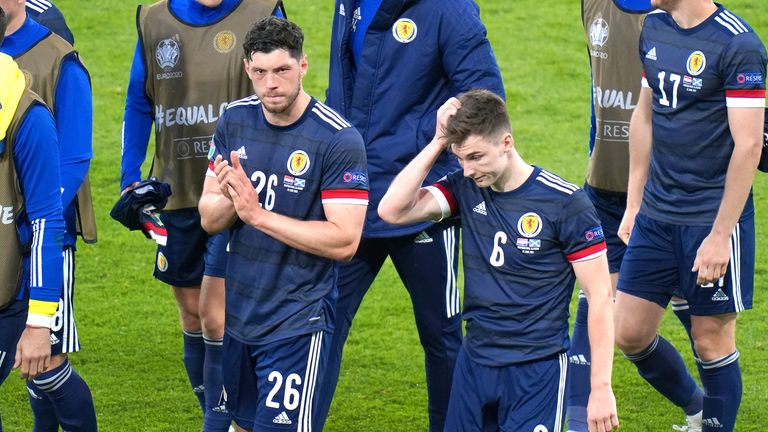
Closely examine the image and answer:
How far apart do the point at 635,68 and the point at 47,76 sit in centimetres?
274

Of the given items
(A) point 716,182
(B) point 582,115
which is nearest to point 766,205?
(B) point 582,115

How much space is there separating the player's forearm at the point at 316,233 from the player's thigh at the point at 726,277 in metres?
1.54

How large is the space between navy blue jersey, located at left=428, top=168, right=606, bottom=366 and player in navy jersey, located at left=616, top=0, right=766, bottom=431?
1.03m

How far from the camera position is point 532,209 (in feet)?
16.1

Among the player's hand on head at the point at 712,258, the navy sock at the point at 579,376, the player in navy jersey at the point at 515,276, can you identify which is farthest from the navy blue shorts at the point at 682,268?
the player in navy jersey at the point at 515,276

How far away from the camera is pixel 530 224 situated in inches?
193

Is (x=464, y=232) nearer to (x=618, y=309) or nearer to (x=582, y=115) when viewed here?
(x=618, y=309)

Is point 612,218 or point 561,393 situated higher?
point 612,218

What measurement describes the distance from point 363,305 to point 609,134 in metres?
2.30

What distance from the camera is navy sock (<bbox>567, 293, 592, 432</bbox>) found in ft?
21.7

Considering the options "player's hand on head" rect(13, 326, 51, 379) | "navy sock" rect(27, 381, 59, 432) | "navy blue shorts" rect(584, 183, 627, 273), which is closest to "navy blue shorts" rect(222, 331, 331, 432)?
"player's hand on head" rect(13, 326, 51, 379)

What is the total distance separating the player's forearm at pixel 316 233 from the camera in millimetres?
5027

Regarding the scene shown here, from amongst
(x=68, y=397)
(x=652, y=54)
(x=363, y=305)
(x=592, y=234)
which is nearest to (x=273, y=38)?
(x=592, y=234)

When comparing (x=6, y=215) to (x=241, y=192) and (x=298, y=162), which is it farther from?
(x=298, y=162)
